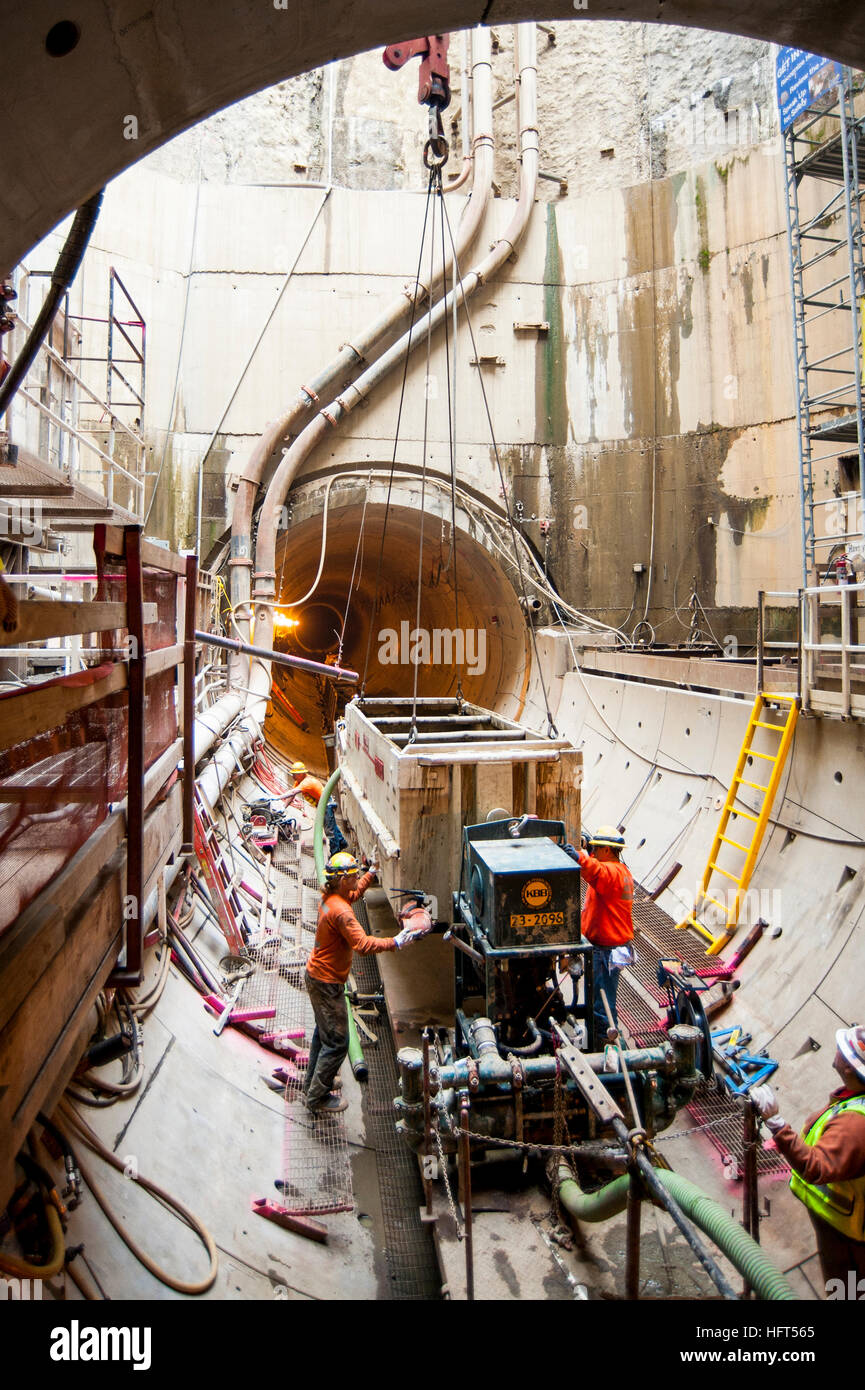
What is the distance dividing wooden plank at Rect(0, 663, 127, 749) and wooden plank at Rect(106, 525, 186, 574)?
60 centimetres

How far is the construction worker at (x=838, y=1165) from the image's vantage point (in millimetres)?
2568

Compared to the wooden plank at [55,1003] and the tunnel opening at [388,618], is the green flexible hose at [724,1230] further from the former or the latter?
the tunnel opening at [388,618]

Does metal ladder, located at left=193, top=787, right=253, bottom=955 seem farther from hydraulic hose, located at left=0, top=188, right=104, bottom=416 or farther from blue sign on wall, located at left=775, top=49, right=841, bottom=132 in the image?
blue sign on wall, located at left=775, top=49, right=841, bottom=132

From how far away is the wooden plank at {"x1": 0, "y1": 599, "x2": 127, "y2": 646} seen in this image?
2.11 metres

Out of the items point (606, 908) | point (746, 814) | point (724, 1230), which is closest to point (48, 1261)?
point (724, 1230)

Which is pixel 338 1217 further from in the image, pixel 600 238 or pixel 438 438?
pixel 600 238

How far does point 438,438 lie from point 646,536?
3.89 meters

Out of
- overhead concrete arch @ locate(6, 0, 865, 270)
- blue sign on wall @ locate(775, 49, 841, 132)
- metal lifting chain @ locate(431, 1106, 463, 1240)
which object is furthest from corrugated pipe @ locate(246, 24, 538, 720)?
overhead concrete arch @ locate(6, 0, 865, 270)

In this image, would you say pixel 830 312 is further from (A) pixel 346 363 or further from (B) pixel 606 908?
(B) pixel 606 908

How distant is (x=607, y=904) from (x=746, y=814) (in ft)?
7.50

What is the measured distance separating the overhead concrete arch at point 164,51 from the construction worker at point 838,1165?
139 inches

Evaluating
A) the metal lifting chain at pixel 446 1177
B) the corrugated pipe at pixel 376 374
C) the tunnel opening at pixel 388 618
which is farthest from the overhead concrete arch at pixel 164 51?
the corrugated pipe at pixel 376 374

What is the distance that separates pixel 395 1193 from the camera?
438 centimetres

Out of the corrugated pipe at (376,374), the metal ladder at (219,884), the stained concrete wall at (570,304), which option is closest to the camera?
the metal ladder at (219,884)
